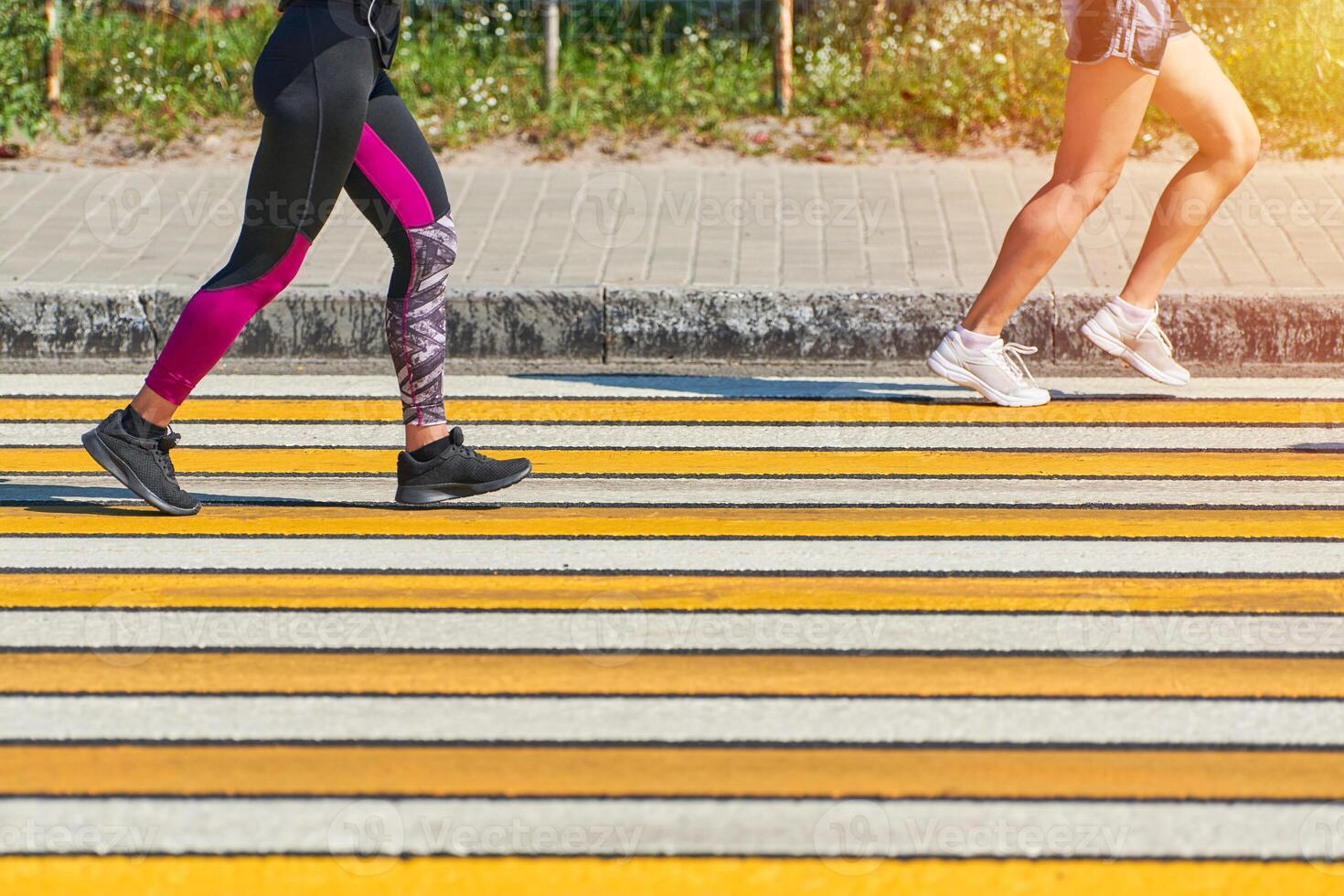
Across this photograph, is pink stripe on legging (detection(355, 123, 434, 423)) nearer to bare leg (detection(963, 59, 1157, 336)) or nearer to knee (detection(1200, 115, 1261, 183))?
bare leg (detection(963, 59, 1157, 336))

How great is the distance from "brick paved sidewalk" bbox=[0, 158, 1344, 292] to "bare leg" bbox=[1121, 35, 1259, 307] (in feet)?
2.40

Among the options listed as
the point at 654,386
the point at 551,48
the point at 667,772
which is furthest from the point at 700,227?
the point at 667,772

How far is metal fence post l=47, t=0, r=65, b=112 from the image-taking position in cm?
916

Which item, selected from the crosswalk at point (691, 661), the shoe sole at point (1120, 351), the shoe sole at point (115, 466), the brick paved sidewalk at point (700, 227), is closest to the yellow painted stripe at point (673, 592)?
the crosswalk at point (691, 661)

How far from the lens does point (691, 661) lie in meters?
3.54

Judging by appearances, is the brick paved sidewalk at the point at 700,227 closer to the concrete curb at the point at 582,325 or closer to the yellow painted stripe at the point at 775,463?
the concrete curb at the point at 582,325

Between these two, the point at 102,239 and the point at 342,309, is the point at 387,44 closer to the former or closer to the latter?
the point at 342,309

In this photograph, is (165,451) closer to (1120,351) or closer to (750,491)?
(750,491)

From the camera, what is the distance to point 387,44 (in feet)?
14.5

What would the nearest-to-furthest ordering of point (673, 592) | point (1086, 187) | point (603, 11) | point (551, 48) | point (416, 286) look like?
1. point (673, 592)
2. point (416, 286)
3. point (1086, 187)
4. point (551, 48)
5. point (603, 11)

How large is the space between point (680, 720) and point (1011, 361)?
2984 mm

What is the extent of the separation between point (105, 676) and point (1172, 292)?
13.7ft

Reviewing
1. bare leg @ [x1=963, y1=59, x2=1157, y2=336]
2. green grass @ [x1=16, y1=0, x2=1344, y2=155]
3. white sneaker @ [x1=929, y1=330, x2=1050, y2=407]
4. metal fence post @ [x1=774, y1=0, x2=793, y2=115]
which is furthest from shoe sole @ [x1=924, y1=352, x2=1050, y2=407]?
metal fence post @ [x1=774, y1=0, x2=793, y2=115]

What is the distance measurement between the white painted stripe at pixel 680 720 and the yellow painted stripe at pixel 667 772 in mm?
→ 53
